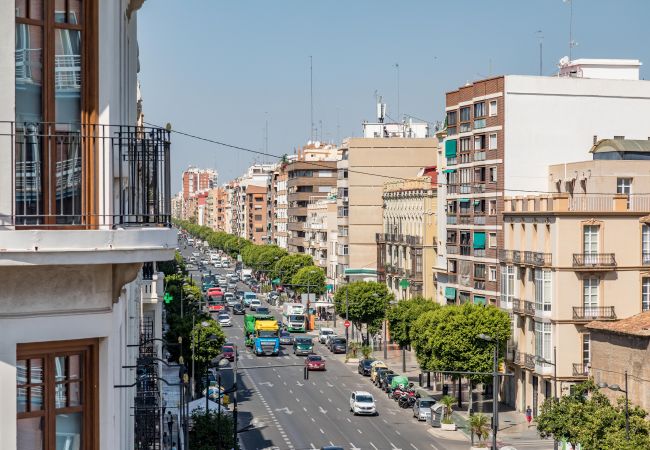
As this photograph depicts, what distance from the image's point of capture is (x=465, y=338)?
63406mm

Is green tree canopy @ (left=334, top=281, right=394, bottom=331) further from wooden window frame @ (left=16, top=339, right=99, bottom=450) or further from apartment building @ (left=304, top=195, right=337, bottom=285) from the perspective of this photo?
wooden window frame @ (left=16, top=339, right=99, bottom=450)

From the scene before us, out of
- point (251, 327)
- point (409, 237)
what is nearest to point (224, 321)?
point (251, 327)

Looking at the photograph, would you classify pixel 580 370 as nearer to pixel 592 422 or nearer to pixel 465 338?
pixel 465 338

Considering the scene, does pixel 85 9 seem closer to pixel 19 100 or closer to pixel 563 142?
pixel 19 100

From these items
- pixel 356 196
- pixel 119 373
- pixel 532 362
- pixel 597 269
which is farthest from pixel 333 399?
pixel 119 373

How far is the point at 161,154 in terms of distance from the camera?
843 centimetres

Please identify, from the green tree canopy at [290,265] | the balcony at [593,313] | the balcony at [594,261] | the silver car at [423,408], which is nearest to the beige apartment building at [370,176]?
the green tree canopy at [290,265]

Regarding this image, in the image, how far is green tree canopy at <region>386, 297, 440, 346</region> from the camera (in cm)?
7856

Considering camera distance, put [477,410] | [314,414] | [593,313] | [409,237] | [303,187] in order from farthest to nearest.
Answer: [303,187], [409,237], [477,410], [314,414], [593,313]

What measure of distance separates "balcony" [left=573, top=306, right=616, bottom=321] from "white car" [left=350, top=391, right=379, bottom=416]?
36.2 feet

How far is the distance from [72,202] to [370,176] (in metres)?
111

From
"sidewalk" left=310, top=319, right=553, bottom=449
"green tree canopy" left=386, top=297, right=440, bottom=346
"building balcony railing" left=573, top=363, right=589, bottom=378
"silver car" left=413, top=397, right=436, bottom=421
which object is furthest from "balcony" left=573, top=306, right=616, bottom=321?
"green tree canopy" left=386, top=297, right=440, bottom=346

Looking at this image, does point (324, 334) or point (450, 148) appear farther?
point (324, 334)

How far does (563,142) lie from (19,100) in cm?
6821
